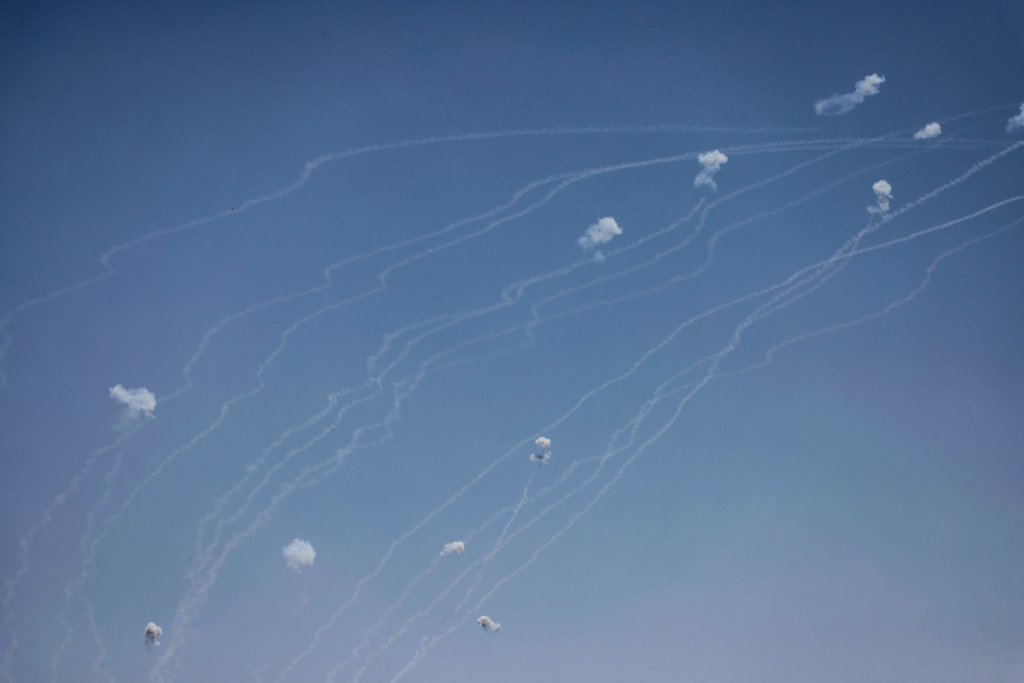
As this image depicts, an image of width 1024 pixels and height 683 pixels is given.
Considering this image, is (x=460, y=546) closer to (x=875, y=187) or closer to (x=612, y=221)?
(x=612, y=221)

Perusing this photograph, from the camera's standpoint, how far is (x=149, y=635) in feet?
97.6

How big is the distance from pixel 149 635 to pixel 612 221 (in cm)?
2969

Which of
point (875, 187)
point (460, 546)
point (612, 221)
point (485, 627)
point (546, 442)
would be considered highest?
point (612, 221)

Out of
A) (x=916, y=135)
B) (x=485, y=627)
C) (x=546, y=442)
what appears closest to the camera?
(x=916, y=135)

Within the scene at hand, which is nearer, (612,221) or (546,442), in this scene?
(612,221)

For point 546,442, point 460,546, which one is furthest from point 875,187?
point 460,546

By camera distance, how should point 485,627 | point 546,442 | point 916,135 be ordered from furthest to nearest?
point 485,627 → point 546,442 → point 916,135

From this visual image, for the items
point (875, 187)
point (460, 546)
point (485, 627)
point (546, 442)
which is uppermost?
point (875, 187)

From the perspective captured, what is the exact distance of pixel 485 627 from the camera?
108 feet

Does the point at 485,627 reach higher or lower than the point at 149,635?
lower

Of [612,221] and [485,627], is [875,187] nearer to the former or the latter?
[612,221]

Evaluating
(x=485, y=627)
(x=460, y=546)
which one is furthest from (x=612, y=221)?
(x=485, y=627)

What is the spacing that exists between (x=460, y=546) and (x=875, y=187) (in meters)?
26.4

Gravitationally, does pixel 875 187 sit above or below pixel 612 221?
below
